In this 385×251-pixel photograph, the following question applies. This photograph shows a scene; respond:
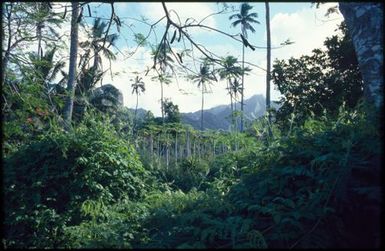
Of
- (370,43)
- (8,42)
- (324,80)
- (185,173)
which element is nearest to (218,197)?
(370,43)

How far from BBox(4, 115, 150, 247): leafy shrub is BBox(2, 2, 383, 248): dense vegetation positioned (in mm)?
15

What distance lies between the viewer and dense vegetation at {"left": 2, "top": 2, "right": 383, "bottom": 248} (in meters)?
2.38

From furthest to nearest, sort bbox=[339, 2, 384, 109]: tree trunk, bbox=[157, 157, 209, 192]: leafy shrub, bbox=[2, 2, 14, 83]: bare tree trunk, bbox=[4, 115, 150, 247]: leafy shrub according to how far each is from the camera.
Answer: bbox=[157, 157, 209, 192]: leafy shrub
bbox=[2, 2, 14, 83]: bare tree trunk
bbox=[4, 115, 150, 247]: leafy shrub
bbox=[339, 2, 384, 109]: tree trunk

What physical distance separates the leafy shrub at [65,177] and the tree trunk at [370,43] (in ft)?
11.1

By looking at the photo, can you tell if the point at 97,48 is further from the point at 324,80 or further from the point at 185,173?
the point at 324,80

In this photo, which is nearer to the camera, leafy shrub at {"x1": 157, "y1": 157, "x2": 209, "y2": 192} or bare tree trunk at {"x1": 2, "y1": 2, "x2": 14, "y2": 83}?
bare tree trunk at {"x1": 2, "y1": 2, "x2": 14, "y2": 83}

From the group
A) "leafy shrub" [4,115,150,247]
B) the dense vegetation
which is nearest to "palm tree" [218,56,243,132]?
the dense vegetation

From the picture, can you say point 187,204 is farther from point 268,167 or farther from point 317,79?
point 317,79

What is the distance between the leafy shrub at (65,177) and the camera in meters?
4.13

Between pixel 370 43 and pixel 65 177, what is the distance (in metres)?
3.99

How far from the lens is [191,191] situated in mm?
4688

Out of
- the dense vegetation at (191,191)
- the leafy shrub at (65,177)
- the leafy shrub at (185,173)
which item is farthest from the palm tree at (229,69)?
the leafy shrub at (185,173)

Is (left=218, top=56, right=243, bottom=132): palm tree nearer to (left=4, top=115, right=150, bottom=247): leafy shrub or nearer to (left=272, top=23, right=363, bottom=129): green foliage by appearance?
(left=4, top=115, right=150, bottom=247): leafy shrub

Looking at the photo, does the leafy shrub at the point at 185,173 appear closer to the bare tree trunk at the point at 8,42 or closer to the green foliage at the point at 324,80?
the green foliage at the point at 324,80
